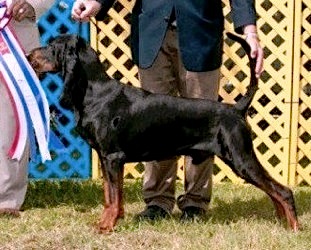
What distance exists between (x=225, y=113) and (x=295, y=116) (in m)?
2.23

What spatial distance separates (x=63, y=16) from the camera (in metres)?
6.98

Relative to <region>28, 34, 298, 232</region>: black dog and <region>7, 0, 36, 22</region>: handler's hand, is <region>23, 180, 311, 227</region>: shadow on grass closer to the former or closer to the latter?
<region>28, 34, 298, 232</region>: black dog

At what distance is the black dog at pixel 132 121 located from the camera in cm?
483

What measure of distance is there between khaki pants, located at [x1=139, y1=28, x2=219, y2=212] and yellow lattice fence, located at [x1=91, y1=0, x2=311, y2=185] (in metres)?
1.71

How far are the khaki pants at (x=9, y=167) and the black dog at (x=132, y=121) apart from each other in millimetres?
658

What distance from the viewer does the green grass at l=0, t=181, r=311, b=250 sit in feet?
15.4

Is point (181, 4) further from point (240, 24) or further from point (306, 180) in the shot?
point (306, 180)

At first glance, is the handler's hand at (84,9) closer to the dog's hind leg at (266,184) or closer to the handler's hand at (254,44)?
the handler's hand at (254,44)

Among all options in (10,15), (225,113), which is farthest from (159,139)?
(10,15)

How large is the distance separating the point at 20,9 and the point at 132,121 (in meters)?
1.03

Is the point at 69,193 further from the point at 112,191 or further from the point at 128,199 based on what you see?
the point at 112,191

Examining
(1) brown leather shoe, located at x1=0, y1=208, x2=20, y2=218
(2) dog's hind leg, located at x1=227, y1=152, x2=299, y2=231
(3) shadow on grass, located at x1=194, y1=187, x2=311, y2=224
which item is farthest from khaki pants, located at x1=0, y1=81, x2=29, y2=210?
(2) dog's hind leg, located at x1=227, y1=152, x2=299, y2=231

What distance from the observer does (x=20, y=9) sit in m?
5.26

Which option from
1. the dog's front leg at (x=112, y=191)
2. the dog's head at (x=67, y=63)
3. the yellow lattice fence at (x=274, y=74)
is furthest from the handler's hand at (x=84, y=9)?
the yellow lattice fence at (x=274, y=74)
